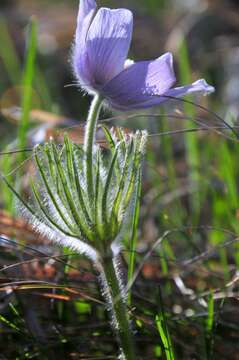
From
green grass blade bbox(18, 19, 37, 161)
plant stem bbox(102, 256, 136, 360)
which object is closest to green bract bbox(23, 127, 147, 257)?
plant stem bbox(102, 256, 136, 360)

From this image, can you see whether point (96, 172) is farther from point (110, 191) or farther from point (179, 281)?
point (179, 281)

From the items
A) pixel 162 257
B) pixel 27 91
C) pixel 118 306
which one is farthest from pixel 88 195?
pixel 27 91

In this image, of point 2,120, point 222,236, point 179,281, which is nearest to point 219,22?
point 2,120

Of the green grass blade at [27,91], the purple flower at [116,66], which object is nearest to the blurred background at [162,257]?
the green grass blade at [27,91]

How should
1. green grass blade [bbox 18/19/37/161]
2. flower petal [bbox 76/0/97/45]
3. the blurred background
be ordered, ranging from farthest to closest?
green grass blade [bbox 18/19/37/161]
the blurred background
flower petal [bbox 76/0/97/45]

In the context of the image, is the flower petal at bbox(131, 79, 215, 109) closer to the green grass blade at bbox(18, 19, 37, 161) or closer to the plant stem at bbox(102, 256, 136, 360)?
the plant stem at bbox(102, 256, 136, 360)

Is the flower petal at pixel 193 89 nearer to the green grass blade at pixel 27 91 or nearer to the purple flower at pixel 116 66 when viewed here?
the purple flower at pixel 116 66

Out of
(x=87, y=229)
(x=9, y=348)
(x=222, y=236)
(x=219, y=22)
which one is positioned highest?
(x=219, y=22)

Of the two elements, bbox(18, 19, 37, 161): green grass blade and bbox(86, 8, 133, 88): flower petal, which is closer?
bbox(86, 8, 133, 88): flower petal
